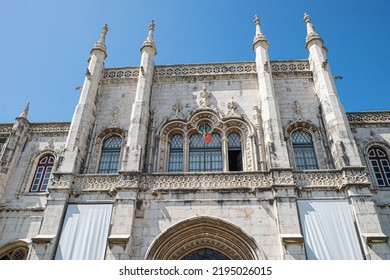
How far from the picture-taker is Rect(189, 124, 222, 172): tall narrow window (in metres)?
14.5

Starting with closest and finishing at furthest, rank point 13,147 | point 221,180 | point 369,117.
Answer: point 221,180
point 13,147
point 369,117

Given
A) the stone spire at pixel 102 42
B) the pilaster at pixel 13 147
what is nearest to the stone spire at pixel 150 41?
the stone spire at pixel 102 42

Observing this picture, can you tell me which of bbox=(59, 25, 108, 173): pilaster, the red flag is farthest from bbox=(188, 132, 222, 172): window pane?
bbox=(59, 25, 108, 173): pilaster

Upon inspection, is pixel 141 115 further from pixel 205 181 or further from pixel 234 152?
pixel 234 152

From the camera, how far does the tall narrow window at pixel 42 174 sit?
1480 centimetres

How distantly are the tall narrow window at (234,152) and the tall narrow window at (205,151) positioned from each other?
533 millimetres

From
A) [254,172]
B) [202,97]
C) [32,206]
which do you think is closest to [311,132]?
[254,172]

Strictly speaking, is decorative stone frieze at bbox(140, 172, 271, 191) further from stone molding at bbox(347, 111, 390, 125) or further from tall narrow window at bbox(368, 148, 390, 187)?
stone molding at bbox(347, 111, 390, 125)

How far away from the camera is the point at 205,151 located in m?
15.0

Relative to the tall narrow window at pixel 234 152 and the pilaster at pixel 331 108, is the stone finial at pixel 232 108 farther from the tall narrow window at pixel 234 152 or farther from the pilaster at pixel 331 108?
the pilaster at pixel 331 108

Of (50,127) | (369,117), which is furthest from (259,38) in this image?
(50,127)

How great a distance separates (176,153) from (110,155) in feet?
10.5

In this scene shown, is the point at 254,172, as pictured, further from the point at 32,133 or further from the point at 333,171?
the point at 32,133

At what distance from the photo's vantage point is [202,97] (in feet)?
53.8
